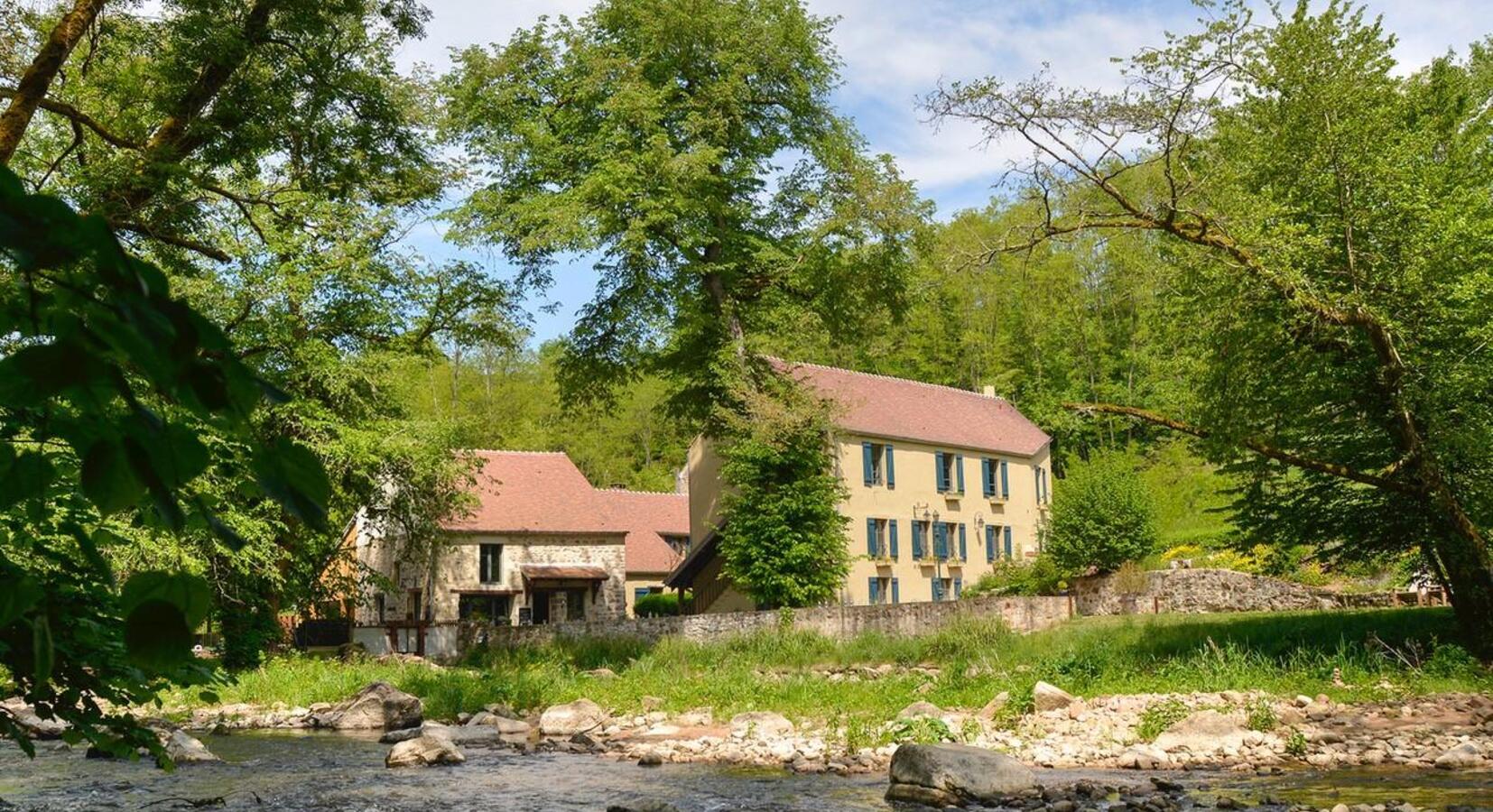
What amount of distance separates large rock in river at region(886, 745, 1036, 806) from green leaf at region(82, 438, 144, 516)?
38.4ft

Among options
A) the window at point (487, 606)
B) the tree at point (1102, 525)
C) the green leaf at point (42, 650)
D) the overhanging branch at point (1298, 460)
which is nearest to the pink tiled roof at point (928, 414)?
the tree at point (1102, 525)

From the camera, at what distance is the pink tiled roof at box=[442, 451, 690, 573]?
43125mm

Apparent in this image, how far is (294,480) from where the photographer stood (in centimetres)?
145

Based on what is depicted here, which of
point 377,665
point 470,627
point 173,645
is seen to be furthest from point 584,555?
point 173,645

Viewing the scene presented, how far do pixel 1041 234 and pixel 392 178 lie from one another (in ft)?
28.3

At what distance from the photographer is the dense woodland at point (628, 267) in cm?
177

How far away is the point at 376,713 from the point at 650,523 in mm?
30901

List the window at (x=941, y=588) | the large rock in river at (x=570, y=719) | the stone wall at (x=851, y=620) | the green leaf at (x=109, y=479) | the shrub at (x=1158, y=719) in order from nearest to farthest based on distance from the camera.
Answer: the green leaf at (x=109, y=479) → the shrub at (x=1158, y=719) → the large rock in river at (x=570, y=719) → the stone wall at (x=851, y=620) → the window at (x=941, y=588)

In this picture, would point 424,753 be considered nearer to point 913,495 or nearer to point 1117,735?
point 1117,735

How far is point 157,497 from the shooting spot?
4.72 ft

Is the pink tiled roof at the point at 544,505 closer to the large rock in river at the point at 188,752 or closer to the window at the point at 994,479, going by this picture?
the window at the point at 994,479

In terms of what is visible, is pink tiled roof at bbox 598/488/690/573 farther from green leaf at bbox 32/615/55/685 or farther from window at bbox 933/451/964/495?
green leaf at bbox 32/615/55/685

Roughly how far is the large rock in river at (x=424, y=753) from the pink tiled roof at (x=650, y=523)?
1212 inches

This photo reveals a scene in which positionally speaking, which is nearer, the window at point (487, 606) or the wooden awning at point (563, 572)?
the window at point (487, 606)
